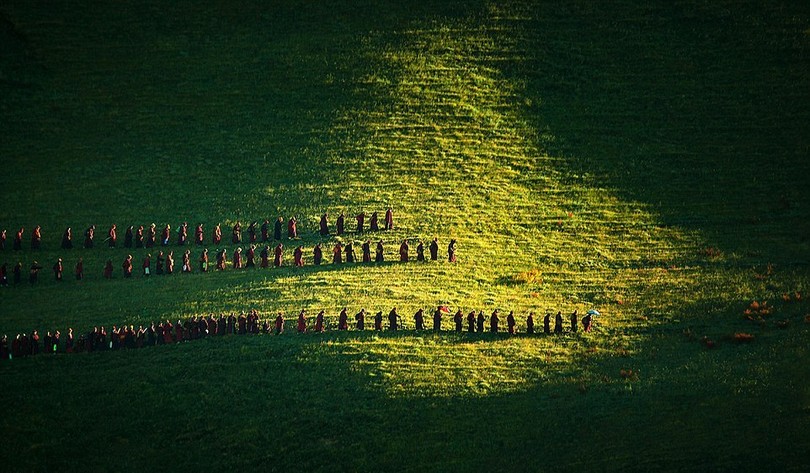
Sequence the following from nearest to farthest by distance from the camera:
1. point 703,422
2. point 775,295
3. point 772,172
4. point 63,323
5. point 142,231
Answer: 1. point 703,422
2. point 63,323
3. point 775,295
4. point 142,231
5. point 772,172

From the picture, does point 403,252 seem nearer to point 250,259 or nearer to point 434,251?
point 434,251

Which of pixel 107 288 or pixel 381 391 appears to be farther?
pixel 107 288

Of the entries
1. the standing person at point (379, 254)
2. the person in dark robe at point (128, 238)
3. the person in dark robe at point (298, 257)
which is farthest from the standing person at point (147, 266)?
the standing person at point (379, 254)

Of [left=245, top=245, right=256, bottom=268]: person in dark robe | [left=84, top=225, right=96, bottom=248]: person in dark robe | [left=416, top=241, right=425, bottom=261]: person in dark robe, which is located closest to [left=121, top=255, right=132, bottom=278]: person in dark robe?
[left=84, top=225, right=96, bottom=248]: person in dark robe

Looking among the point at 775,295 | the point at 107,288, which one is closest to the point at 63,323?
the point at 107,288

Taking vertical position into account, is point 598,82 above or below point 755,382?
above

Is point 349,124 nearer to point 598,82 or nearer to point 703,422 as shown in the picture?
point 598,82

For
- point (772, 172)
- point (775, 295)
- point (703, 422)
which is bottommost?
point (703, 422)

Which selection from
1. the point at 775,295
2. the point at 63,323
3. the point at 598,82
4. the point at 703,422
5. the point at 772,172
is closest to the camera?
the point at 703,422

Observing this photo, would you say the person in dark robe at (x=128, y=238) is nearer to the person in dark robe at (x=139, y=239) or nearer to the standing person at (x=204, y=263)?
the person in dark robe at (x=139, y=239)
